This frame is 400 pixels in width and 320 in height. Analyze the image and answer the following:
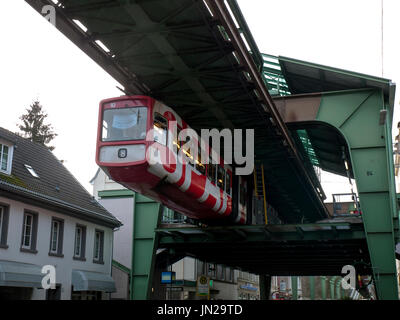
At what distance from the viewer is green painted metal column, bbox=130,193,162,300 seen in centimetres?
2050

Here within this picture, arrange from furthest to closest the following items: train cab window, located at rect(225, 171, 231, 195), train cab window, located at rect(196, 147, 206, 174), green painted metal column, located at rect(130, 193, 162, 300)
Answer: green painted metal column, located at rect(130, 193, 162, 300), train cab window, located at rect(225, 171, 231, 195), train cab window, located at rect(196, 147, 206, 174)

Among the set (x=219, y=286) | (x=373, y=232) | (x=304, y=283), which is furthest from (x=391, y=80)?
A: (x=304, y=283)

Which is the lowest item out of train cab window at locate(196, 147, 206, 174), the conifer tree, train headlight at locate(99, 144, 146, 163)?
train headlight at locate(99, 144, 146, 163)

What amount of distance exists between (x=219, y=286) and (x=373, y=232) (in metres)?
26.7

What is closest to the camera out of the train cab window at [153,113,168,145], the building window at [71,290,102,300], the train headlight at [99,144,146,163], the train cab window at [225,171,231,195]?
the train headlight at [99,144,146,163]

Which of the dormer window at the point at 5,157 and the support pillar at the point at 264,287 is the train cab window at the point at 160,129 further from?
the support pillar at the point at 264,287

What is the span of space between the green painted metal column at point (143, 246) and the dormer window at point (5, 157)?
5.68 metres

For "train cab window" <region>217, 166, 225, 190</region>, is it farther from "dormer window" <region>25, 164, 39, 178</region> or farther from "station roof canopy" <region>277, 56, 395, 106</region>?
"dormer window" <region>25, 164, 39, 178</region>

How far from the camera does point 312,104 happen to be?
20.7 m

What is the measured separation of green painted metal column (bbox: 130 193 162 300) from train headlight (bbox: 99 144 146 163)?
7744 millimetres

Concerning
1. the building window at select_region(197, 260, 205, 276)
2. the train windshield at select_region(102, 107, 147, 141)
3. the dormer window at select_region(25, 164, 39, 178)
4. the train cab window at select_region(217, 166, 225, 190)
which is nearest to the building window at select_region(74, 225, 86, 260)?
the dormer window at select_region(25, 164, 39, 178)

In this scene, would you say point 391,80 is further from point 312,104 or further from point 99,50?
point 99,50

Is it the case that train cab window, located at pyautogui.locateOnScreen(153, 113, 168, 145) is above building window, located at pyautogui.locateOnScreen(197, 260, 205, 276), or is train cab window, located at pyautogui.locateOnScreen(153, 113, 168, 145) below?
above

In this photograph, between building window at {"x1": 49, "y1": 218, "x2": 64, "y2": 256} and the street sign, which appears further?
building window at {"x1": 49, "y1": 218, "x2": 64, "y2": 256}
